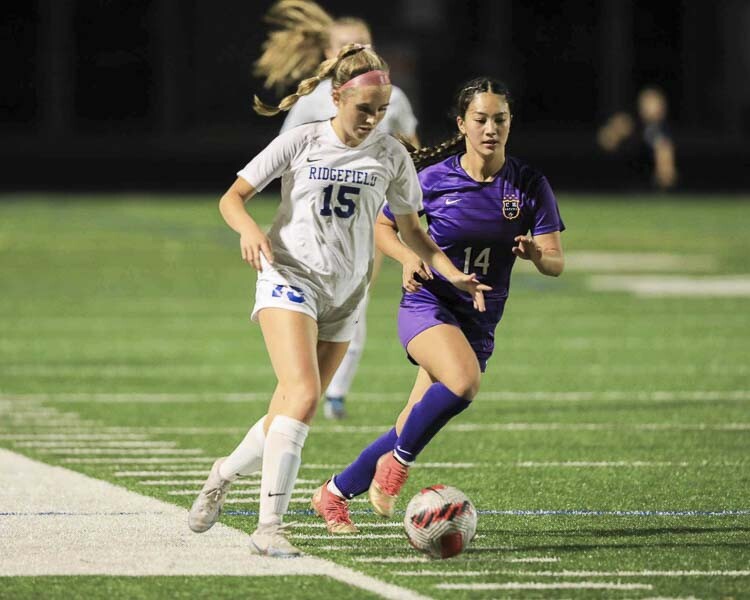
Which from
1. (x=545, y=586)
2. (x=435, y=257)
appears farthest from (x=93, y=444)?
(x=545, y=586)

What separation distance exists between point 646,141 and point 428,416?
37661 mm

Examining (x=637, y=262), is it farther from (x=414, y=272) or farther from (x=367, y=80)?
(x=367, y=80)

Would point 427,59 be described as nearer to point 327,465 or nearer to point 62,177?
point 62,177

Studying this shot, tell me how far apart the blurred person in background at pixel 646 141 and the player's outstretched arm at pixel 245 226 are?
37.2 metres

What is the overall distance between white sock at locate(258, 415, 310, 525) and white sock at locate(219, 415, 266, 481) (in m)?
0.17

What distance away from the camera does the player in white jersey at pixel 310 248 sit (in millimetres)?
7219

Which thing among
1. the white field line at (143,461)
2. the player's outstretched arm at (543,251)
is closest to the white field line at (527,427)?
the white field line at (143,461)

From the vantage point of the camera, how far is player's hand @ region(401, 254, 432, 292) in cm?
784

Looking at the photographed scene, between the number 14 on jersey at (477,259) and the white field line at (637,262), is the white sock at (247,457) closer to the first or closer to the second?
the number 14 on jersey at (477,259)

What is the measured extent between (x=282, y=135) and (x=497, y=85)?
1031mm

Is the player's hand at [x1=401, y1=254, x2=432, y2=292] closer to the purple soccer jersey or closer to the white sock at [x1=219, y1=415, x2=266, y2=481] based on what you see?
the purple soccer jersey

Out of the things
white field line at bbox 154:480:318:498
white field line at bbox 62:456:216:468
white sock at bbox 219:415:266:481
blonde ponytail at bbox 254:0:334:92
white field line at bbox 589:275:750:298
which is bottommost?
white field line at bbox 589:275:750:298

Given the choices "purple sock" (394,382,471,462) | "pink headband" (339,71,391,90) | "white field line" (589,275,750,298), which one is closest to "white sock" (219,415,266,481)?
"purple sock" (394,382,471,462)

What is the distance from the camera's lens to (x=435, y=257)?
7.68m
